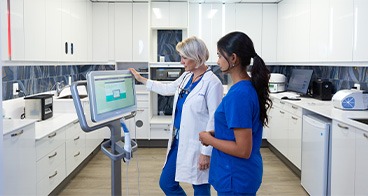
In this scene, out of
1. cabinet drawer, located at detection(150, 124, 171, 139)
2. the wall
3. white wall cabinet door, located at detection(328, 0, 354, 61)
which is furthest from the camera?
cabinet drawer, located at detection(150, 124, 171, 139)

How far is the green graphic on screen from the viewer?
1.75 meters

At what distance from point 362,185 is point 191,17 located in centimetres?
396

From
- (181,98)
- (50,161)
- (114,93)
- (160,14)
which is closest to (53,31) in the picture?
(50,161)

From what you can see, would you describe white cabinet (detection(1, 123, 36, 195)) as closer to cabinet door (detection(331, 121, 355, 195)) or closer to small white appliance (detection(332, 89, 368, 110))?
cabinet door (detection(331, 121, 355, 195))

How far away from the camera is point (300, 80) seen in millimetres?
5477

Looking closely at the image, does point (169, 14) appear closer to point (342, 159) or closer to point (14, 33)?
point (14, 33)

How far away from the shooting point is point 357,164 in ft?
9.18

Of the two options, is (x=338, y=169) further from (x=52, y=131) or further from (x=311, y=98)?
(x=52, y=131)

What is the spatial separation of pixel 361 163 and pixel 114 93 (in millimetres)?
1954

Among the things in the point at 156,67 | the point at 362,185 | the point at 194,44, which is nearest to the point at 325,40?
the point at 362,185

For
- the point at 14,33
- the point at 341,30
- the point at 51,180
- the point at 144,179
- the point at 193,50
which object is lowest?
the point at 144,179

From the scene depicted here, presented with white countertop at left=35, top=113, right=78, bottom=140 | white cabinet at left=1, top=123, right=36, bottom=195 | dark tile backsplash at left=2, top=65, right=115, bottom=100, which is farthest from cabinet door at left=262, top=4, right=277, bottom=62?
white cabinet at left=1, top=123, right=36, bottom=195

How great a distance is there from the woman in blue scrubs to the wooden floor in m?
1.88

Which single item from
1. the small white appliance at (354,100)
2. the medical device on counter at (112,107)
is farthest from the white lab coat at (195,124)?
the small white appliance at (354,100)
